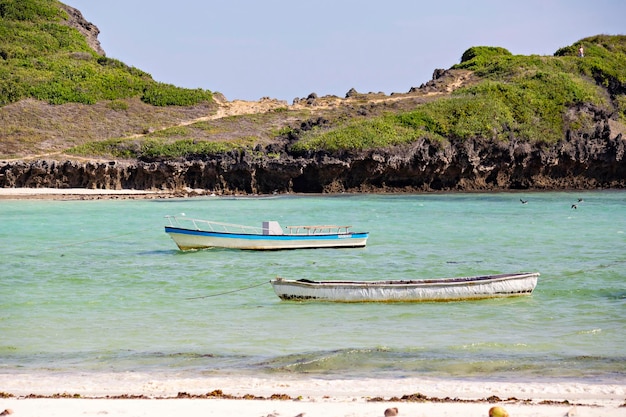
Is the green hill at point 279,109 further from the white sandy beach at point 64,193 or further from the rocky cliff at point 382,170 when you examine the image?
the white sandy beach at point 64,193

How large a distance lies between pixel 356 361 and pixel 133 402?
441cm

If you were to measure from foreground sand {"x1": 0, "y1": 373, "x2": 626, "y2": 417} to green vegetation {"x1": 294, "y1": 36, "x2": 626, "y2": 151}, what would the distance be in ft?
186

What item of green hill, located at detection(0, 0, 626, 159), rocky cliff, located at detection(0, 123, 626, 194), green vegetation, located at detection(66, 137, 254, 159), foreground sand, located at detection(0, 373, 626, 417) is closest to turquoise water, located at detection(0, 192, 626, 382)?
foreground sand, located at detection(0, 373, 626, 417)

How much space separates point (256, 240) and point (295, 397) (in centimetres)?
1920

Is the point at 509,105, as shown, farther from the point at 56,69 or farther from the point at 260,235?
the point at 260,235

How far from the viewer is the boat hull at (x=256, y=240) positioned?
98.9 feet

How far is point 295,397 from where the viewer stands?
36.5 ft

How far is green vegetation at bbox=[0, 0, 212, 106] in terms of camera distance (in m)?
81.2

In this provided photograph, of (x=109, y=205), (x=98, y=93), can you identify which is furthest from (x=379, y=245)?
(x=98, y=93)

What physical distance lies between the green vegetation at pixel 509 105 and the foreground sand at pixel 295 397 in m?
56.6

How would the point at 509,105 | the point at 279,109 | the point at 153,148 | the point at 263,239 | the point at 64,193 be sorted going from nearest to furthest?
the point at 263,239
the point at 64,193
the point at 153,148
the point at 509,105
the point at 279,109

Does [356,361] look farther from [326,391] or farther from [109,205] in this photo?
[109,205]

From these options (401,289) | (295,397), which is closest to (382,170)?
(401,289)

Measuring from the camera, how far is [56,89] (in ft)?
268
